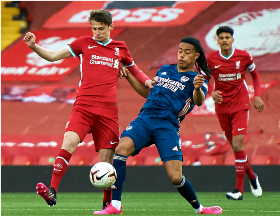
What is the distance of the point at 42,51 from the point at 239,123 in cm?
318

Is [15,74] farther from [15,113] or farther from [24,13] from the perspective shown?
[24,13]

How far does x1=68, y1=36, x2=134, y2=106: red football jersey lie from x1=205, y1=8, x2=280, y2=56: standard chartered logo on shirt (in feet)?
20.9

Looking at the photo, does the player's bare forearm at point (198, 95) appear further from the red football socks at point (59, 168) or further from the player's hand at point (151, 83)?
the red football socks at point (59, 168)

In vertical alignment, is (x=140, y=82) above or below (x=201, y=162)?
above

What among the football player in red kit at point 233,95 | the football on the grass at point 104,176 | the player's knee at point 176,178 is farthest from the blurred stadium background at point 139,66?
the player's knee at point 176,178

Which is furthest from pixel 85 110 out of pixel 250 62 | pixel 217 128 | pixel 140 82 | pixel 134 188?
pixel 217 128

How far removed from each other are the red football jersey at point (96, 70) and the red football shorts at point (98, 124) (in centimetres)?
9

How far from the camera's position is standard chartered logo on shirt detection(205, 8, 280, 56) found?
10.9m


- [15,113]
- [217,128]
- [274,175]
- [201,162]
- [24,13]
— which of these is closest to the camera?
[274,175]

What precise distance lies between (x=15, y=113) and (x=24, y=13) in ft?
10.1

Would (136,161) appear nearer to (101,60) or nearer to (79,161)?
(79,161)

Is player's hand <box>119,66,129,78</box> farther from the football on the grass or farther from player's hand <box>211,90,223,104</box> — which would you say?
player's hand <box>211,90,223,104</box>

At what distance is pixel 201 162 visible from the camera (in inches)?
378

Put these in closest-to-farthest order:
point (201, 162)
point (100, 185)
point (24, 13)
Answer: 1. point (100, 185)
2. point (201, 162)
3. point (24, 13)
